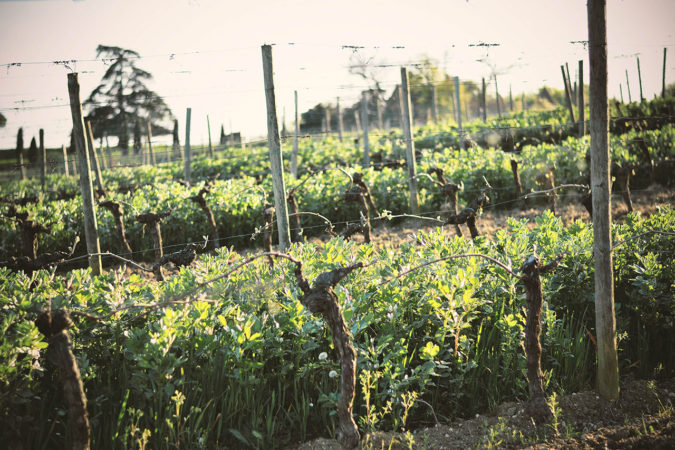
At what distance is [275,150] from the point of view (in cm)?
543

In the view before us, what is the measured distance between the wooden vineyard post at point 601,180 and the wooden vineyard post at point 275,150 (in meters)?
3.28

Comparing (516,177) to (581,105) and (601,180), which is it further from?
(601,180)

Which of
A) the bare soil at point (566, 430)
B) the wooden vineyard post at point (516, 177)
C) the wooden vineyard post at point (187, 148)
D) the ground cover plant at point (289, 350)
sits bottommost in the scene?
the bare soil at point (566, 430)

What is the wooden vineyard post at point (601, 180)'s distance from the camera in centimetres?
298

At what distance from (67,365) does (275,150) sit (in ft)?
11.7

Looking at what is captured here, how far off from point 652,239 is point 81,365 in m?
4.92

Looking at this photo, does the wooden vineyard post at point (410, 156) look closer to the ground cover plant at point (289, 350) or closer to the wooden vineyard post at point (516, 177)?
the wooden vineyard post at point (516, 177)

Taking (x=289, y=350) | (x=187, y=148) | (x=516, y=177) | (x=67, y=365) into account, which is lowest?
(x=289, y=350)

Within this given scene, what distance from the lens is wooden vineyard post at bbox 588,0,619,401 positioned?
9.78 feet

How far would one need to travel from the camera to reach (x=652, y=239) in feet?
15.0

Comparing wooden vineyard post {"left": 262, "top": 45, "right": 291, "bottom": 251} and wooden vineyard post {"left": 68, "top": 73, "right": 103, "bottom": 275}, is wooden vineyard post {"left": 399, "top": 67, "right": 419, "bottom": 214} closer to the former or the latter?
wooden vineyard post {"left": 262, "top": 45, "right": 291, "bottom": 251}

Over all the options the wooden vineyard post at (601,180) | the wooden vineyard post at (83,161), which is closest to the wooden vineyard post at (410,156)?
the wooden vineyard post at (83,161)

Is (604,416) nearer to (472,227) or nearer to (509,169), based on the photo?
(472,227)

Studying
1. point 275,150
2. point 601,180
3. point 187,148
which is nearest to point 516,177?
point 275,150
